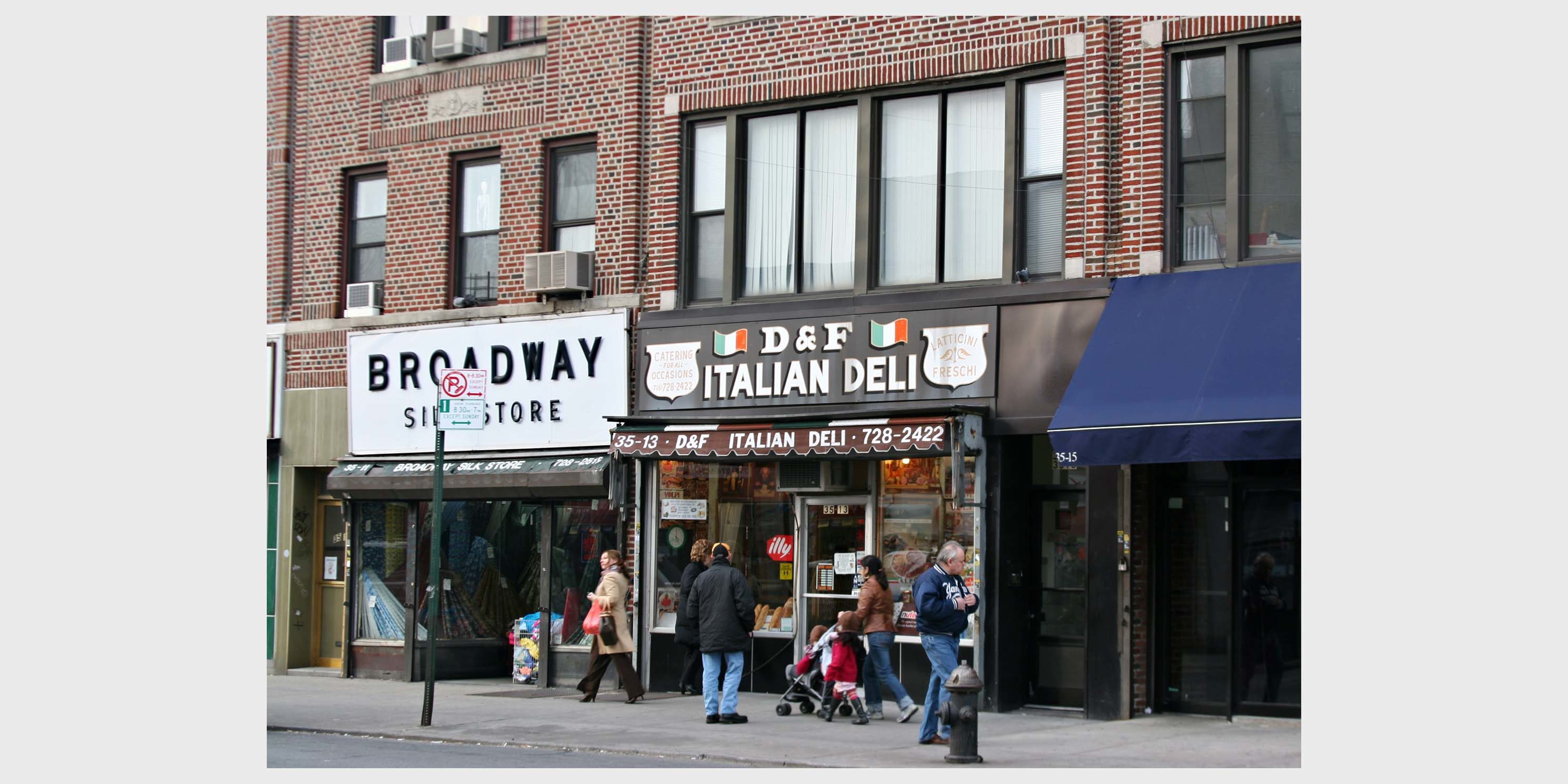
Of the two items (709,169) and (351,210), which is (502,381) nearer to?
(709,169)

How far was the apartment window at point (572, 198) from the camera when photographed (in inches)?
804

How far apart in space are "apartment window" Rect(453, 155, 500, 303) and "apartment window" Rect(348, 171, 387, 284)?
4.17 feet

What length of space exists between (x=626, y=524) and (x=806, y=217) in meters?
4.08

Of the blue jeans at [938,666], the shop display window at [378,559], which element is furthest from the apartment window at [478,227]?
the blue jeans at [938,666]

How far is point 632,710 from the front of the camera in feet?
56.6

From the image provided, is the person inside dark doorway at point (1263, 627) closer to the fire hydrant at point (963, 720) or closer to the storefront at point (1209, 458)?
the storefront at point (1209, 458)

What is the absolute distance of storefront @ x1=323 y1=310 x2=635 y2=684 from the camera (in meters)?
20.0

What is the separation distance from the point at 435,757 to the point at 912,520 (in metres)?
5.99

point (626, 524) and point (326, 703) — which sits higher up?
point (626, 524)

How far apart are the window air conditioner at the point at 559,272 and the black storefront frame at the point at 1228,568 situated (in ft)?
23.2

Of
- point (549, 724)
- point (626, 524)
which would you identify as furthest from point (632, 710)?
point (626, 524)

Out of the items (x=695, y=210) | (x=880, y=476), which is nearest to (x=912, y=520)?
(x=880, y=476)

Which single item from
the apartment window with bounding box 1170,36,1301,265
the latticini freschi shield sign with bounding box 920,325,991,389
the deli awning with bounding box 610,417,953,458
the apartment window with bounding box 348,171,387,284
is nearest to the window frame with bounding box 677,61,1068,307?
the latticini freschi shield sign with bounding box 920,325,991,389

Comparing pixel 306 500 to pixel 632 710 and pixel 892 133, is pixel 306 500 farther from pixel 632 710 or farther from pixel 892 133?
pixel 892 133
